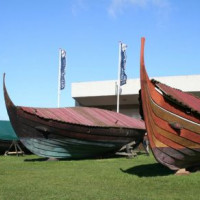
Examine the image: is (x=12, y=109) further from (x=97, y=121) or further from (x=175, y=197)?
(x=175, y=197)

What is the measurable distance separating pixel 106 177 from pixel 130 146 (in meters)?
7.00

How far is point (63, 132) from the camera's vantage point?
1386 cm

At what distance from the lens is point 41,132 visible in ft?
45.5

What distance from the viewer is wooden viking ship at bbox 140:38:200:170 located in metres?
8.59

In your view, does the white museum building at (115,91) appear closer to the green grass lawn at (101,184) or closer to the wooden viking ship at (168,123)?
the green grass lawn at (101,184)

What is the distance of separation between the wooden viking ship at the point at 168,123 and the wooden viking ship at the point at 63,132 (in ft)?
18.4

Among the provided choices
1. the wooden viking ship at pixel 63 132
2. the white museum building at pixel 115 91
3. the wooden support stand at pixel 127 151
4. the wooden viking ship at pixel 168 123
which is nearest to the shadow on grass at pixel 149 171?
the wooden viking ship at pixel 168 123

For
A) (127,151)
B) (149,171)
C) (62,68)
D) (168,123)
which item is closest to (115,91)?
(62,68)

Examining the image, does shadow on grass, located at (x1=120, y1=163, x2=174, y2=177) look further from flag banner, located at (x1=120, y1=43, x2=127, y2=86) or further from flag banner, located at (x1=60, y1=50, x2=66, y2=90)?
flag banner, located at (x1=60, y1=50, x2=66, y2=90)

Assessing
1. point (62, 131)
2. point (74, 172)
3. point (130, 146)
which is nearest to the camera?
point (74, 172)

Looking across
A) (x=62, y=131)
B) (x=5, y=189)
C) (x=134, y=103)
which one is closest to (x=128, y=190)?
(x=5, y=189)

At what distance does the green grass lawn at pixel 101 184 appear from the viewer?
6.83 m

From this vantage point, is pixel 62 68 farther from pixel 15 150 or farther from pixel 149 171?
pixel 149 171

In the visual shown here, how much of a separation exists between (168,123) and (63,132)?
594 centimetres
